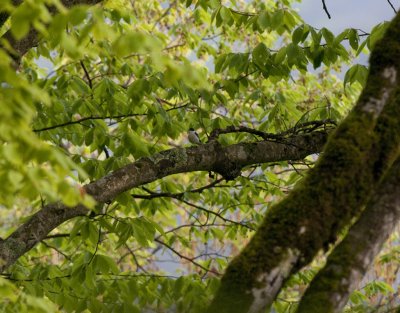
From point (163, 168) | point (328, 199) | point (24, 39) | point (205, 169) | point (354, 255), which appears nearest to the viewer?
point (354, 255)

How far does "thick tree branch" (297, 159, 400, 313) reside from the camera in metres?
2.47

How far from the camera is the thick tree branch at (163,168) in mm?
4246

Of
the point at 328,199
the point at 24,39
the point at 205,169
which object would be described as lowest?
the point at 328,199

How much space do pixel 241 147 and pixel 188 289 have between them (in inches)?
66.3

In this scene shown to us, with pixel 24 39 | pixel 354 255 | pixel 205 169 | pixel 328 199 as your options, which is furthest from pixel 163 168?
pixel 354 255

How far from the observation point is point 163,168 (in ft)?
15.2

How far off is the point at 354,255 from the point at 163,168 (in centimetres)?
234

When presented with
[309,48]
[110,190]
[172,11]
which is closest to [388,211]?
[110,190]

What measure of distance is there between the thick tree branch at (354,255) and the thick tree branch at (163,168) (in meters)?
2.03

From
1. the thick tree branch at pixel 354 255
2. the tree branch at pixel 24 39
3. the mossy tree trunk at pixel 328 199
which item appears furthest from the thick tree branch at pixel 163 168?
the thick tree branch at pixel 354 255

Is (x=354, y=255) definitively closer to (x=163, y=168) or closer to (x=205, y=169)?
(x=163, y=168)

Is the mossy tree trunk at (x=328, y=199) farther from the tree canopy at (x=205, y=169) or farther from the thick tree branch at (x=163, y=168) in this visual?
the thick tree branch at (x=163, y=168)

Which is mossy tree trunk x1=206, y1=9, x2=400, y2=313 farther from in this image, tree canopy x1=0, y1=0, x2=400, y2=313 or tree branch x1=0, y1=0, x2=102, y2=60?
A: tree branch x1=0, y1=0, x2=102, y2=60

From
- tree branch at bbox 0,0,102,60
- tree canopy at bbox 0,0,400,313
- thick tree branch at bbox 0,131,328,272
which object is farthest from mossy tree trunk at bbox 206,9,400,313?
tree branch at bbox 0,0,102,60
